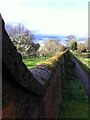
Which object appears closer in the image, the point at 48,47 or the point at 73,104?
the point at 73,104

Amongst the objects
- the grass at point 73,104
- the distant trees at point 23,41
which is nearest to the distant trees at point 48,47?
the distant trees at point 23,41

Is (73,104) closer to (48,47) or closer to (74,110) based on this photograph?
(74,110)

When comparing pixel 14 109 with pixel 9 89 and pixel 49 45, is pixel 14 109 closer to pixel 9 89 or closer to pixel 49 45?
pixel 9 89

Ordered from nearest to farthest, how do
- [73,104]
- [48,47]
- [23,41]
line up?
[73,104]
[23,41]
[48,47]

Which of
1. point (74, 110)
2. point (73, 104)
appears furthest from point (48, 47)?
point (74, 110)

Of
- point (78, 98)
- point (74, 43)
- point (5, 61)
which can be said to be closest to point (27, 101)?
point (5, 61)

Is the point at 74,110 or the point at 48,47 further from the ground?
the point at 48,47

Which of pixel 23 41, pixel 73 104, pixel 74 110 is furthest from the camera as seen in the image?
pixel 23 41

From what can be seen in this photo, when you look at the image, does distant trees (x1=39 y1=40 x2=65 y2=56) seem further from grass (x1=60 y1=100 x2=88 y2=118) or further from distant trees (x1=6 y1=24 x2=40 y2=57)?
grass (x1=60 y1=100 x2=88 y2=118)

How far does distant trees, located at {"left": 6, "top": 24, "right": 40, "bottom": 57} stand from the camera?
2342 inches

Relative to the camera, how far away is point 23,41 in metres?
61.9

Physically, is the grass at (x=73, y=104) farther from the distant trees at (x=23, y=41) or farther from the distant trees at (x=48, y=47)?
the distant trees at (x=48, y=47)

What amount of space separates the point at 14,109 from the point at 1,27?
2.44ft

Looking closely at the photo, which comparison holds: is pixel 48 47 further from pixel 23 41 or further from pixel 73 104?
pixel 73 104
